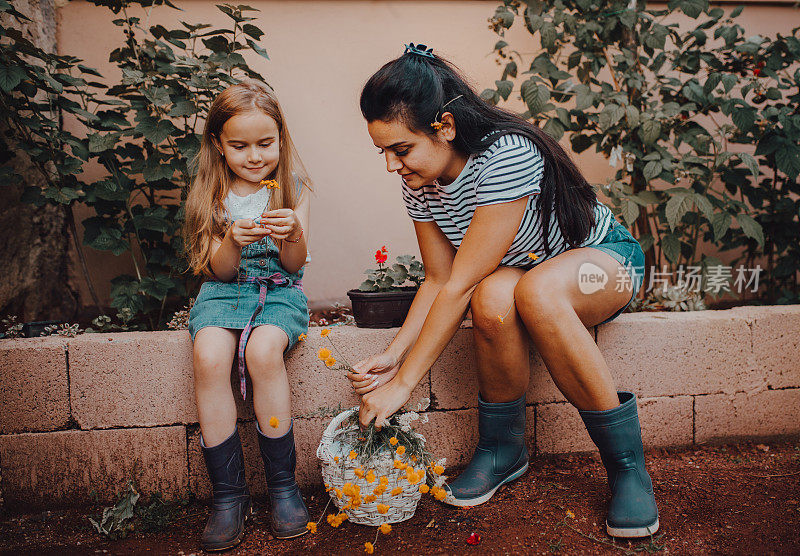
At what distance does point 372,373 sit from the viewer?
1.70 meters

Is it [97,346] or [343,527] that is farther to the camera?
[97,346]

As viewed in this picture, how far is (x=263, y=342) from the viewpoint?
1.76 metres

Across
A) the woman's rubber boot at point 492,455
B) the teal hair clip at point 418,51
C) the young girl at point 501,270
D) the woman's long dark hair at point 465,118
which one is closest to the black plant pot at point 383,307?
A: the young girl at point 501,270

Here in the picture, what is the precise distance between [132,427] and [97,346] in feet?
1.00

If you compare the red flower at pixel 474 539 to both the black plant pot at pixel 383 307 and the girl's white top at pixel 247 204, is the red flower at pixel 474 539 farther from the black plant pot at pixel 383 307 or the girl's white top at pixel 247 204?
the girl's white top at pixel 247 204

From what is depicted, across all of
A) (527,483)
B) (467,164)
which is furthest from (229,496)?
(467,164)

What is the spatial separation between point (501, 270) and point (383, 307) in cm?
48

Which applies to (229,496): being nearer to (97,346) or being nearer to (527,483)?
(97,346)

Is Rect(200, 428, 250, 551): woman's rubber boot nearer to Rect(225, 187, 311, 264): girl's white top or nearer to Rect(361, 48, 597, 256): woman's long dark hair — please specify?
Rect(225, 187, 311, 264): girl's white top

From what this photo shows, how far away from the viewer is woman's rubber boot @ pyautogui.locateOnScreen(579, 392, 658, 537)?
5.36 ft

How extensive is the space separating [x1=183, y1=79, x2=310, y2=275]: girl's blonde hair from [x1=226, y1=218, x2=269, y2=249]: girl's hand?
22 cm

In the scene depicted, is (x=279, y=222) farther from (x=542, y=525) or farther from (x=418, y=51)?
(x=542, y=525)

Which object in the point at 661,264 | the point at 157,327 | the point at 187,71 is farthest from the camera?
the point at 661,264

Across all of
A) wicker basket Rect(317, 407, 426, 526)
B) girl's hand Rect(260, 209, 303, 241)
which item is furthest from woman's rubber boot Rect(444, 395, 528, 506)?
girl's hand Rect(260, 209, 303, 241)
